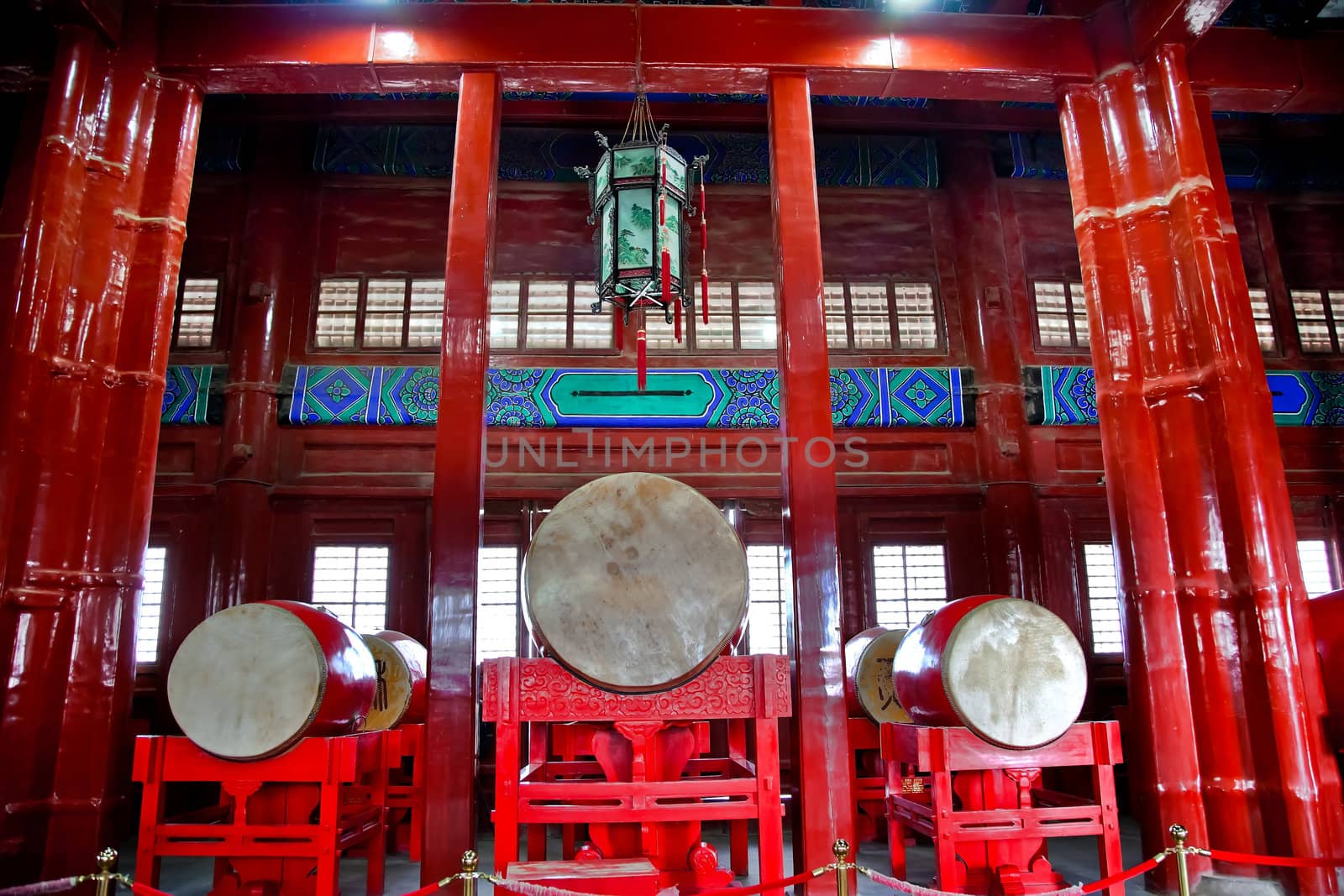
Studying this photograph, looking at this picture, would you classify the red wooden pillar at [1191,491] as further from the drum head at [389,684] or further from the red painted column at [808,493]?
the drum head at [389,684]

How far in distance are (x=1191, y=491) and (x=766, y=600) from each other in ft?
12.4

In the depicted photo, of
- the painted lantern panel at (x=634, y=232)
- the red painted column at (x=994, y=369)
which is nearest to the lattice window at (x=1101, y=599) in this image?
the red painted column at (x=994, y=369)

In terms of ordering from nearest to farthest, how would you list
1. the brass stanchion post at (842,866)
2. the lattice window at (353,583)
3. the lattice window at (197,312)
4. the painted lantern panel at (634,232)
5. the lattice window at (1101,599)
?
the brass stanchion post at (842,866), the painted lantern panel at (634,232), the lattice window at (353,583), the lattice window at (1101,599), the lattice window at (197,312)

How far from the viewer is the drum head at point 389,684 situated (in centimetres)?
510

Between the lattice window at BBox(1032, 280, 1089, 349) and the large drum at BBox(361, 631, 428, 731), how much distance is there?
600cm

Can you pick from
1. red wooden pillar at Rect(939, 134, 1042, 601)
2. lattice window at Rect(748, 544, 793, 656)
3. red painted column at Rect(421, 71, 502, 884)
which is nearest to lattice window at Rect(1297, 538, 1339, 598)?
red wooden pillar at Rect(939, 134, 1042, 601)

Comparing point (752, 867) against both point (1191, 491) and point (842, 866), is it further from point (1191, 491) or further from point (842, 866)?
point (1191, 491)

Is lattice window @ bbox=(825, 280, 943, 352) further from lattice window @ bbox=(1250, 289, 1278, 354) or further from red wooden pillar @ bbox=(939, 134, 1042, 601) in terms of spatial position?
lattice window @ bbox=(1250, 289, 1278, 354)

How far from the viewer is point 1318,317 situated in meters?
8.25

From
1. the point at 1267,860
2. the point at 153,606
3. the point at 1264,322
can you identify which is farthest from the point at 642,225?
the point at 1264,322

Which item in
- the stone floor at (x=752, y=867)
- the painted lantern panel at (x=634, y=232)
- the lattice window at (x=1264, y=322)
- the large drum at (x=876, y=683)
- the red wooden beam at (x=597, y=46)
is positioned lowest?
the stone floor at (x=752, y=867)

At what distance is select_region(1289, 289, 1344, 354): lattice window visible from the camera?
8.16 m

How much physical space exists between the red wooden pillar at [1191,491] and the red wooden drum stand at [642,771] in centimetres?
205

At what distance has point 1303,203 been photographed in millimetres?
8414
